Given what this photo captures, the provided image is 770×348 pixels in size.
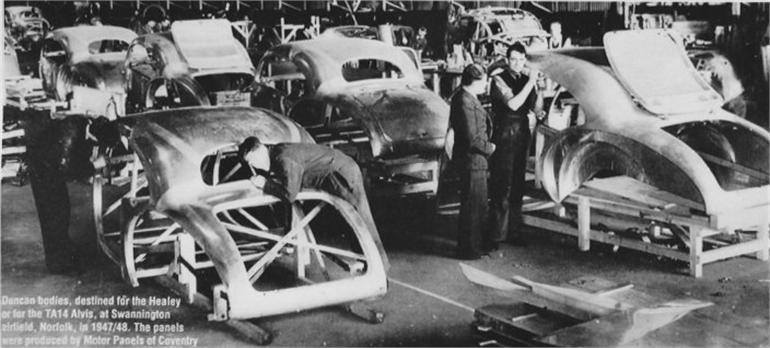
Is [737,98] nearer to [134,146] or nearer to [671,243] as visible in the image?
[671,243]

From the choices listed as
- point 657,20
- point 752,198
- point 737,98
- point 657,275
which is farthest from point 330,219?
point 657,20

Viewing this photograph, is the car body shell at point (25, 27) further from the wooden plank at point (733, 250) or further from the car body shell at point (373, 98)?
the wooden plank at point (733, 250)

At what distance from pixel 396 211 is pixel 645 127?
7.03 ft

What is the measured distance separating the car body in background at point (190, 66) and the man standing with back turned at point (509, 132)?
9.31ft

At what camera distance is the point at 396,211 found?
660 centimetres

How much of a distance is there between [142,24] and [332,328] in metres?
7.60

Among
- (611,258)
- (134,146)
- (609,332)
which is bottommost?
(611,258)

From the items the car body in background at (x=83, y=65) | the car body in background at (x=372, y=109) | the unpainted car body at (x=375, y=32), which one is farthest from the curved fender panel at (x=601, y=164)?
the car body in background at (x=83, y=65)

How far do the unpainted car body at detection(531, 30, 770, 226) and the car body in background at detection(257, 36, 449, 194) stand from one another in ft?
3.91

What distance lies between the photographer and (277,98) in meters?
7.59

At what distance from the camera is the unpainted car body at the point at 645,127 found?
16.5 ft

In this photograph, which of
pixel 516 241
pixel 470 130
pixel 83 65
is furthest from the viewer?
pixel 83 65

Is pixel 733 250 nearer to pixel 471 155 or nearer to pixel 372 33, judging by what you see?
pixel 471 155

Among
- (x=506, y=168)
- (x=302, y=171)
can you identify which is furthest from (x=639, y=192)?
(x=302, y=171)
